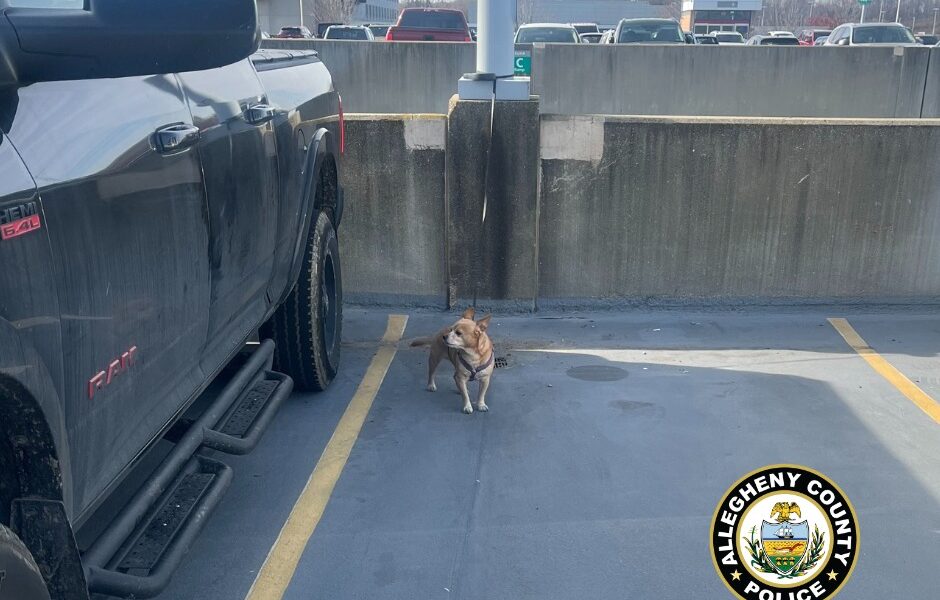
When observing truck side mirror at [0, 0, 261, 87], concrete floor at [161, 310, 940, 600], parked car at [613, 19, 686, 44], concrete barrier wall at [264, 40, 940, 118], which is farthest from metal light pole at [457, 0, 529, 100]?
parked car at [613, 19, 686, 44]

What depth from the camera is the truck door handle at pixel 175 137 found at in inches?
108

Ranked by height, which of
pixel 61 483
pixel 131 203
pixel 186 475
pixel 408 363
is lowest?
pixel 408 363

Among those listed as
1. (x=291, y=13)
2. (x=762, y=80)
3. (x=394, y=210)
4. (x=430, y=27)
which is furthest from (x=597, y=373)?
(x=291, y=13)

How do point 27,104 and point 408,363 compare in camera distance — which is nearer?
point 27,104

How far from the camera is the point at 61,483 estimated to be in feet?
7.11

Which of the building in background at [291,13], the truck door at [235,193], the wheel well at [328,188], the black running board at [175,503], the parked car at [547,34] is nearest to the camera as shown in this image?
the black running board at [175,503]

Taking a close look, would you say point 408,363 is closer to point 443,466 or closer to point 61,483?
point 443,466

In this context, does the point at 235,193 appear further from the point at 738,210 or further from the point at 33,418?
the point at 738,210

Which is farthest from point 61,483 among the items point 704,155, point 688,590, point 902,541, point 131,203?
point 704,155

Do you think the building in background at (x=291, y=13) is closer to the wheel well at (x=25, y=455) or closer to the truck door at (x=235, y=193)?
the truck door at (x=235, y=193)

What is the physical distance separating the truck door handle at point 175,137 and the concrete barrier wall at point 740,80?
14.6 m

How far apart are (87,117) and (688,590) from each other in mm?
2567

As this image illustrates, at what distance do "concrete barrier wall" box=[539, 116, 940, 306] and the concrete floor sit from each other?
0.48 m

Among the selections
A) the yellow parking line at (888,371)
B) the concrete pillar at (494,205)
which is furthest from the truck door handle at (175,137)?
the yellow parking line at (888,371)
